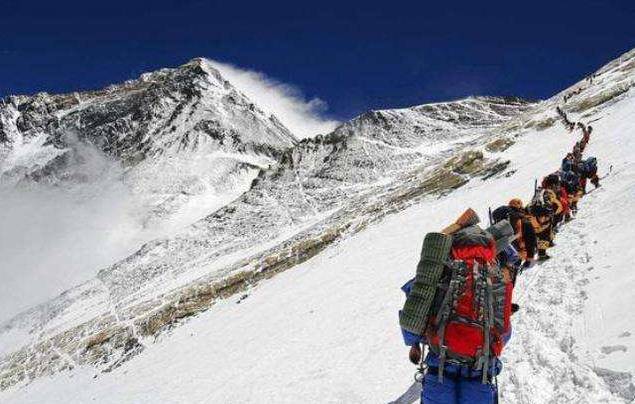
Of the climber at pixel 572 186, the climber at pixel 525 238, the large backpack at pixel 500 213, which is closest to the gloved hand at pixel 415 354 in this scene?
the large backpack at pixel 500 213

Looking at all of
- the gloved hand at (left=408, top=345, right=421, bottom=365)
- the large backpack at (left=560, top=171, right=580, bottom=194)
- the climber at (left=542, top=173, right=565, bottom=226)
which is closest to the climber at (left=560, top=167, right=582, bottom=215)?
the large backpack at (left=560, top=171, right=580, bottom=194)

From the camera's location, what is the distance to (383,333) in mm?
14562

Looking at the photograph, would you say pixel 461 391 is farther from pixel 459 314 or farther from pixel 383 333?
Answer: pixel 383 333

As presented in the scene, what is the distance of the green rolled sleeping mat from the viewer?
6.70 m

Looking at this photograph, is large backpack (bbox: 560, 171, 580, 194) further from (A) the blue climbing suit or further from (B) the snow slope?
(A) the blue climbing suit

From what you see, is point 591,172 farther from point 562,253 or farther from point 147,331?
point 147,331

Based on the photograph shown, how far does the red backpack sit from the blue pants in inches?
7.7

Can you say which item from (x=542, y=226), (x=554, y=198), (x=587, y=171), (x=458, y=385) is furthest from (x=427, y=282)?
(x=587, y=171)

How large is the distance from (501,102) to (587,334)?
17249 centimetres

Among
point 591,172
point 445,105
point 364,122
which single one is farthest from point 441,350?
point 445,105

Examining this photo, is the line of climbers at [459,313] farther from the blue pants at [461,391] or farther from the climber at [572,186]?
the climber at [572,186]

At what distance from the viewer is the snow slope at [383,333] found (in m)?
8.96

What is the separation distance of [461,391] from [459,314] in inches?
36.0

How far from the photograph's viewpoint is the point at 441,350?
6695mm
